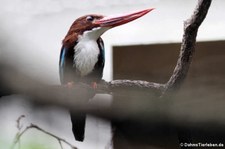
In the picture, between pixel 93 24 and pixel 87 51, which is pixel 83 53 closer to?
pixel 87 51

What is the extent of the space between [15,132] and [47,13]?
0.60m

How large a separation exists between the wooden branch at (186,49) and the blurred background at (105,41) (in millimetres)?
23

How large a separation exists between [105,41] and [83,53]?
122mm

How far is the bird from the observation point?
1.76m

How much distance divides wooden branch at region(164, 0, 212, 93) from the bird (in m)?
0.30

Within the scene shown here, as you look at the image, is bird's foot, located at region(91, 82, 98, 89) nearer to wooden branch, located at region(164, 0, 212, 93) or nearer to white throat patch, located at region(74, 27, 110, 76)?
white throat patch, located at region(74, 27, 110, 76)

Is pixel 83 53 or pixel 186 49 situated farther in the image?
pixel 83 53

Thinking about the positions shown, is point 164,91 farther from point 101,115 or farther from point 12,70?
point 12,70

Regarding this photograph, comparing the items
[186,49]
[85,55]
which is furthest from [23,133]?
[186,49]

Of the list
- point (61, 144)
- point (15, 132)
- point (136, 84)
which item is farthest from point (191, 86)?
point (15, 132)

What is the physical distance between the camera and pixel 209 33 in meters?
1.65

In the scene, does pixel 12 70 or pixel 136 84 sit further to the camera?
pixel 12 70

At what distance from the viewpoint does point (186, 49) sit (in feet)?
5.50

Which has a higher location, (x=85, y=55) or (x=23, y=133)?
(x=85, y=55)
